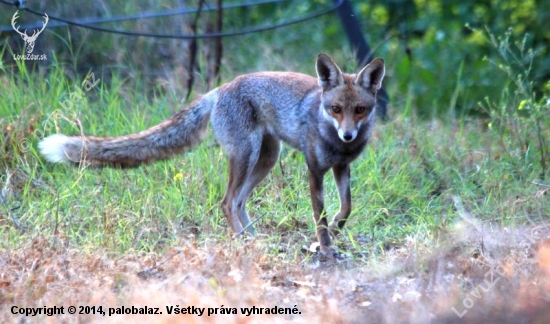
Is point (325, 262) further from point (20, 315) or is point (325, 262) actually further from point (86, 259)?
point (20, 315)

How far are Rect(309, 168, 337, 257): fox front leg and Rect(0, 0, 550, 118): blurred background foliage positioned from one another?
2771 millimetres

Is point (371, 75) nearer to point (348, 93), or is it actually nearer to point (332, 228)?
point (348, 93)

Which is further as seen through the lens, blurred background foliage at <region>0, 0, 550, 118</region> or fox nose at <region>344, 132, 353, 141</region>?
blurred background foliage at <region>0, 0, 550, 118</region>

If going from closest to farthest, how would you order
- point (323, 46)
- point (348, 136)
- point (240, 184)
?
1. point (348, 136)
2. point (240, 184)
3. point (323, 46)

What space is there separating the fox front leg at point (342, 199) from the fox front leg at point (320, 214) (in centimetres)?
14

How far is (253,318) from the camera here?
3.63 metres

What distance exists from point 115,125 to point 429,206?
3.15m

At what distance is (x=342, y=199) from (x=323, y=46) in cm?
555

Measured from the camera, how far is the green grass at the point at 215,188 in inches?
215

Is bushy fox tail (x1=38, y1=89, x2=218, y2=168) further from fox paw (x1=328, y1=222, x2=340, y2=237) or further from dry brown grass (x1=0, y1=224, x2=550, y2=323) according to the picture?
fox paw (x1=328, y1=222, x2=340, y2=237)

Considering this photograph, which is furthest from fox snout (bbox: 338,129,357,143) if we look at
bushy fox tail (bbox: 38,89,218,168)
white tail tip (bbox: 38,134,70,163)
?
white tail tip (bbox: 38,134,70,163)

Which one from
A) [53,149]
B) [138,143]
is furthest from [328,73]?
[53,149]

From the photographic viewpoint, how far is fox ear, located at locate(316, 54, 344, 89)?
5.70 m

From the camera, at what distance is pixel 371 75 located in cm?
573
